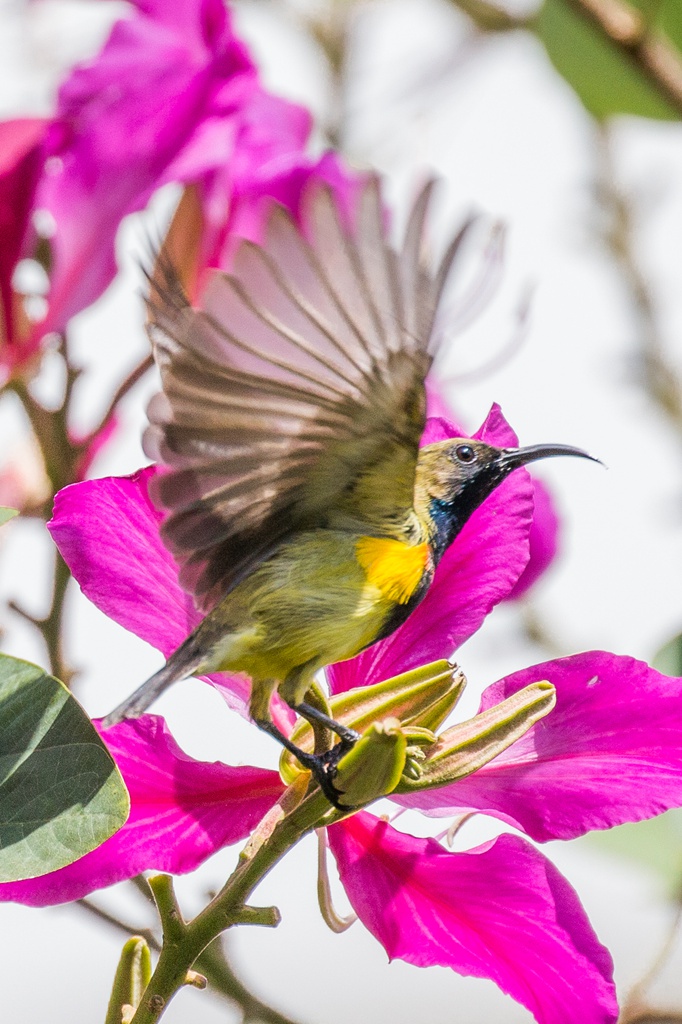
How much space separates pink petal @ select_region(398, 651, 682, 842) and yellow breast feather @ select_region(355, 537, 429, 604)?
0.11 m

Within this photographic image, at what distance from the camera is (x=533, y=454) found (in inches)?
39.1

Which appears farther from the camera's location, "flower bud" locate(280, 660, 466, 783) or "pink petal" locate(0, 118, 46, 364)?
"pink petal" locate(0, 118, 46, 364)

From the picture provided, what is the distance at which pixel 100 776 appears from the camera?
2.54 feet

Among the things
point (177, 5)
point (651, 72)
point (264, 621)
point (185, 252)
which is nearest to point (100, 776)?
point (264, 621)

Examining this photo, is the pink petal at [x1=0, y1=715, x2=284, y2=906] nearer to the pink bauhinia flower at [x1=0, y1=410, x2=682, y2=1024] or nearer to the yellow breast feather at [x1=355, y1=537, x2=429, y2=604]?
the pink bauhinia flower at [x1=0, y1=410, x2=682, y2=1024]

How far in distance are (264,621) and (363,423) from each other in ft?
0.56

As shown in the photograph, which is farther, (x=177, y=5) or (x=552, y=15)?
(x=552, y=15)

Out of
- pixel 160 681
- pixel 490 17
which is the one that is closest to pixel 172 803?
pixel 160 681

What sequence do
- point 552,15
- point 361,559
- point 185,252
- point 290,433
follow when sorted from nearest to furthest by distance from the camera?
1. point 290,433
2. point 361,559
3. point 185,252
4. point 552,15

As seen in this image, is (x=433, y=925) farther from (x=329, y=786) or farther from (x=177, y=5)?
A: (x=177, y=5)

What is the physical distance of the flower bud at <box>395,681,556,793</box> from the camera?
2.62ft

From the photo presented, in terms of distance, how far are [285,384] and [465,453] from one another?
0.66ft

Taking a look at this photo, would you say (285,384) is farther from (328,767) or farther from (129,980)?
(129,980)

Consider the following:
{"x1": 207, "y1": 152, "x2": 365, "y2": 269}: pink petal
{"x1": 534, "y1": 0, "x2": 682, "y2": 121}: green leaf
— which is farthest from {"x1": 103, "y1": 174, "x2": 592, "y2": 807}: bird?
{"x1": 534, "y1": 0, "x2": 682, "y2": 121}: green leaf
